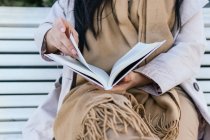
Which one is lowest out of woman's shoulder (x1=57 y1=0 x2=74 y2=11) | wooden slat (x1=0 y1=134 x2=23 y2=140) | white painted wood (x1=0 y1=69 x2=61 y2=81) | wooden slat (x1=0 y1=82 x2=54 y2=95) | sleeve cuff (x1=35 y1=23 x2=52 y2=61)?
wooden slat (x1=0 y1=134 x2=23 y2=140)

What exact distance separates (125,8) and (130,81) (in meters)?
0.33

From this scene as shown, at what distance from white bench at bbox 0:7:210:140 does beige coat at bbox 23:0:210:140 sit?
0.32m

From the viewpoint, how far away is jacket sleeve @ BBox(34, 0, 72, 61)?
215 centimetres

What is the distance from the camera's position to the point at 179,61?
81.4 inches

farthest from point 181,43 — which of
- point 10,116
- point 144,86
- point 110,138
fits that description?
point 10,116

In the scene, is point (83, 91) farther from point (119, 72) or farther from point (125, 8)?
point (125, 8)

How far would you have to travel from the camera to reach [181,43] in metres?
2.14

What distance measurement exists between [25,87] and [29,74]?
7cm

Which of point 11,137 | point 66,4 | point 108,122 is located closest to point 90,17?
point 66,4

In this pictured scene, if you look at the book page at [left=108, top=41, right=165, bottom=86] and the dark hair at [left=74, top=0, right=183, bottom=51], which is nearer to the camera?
the book page at [left=108, top=41, right=165, bottom=86]

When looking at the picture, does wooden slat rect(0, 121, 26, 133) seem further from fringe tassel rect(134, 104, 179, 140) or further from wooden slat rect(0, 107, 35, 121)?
fringe tassel rect(134, 104, 179, 140)

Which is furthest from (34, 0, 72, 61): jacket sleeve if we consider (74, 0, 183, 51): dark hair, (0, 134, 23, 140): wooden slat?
(0, 134, 23, 140): wooden slat

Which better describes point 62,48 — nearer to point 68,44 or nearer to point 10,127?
point 68,44

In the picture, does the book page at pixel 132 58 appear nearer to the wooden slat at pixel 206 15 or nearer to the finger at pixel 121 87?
the finger at pixel 121 87
